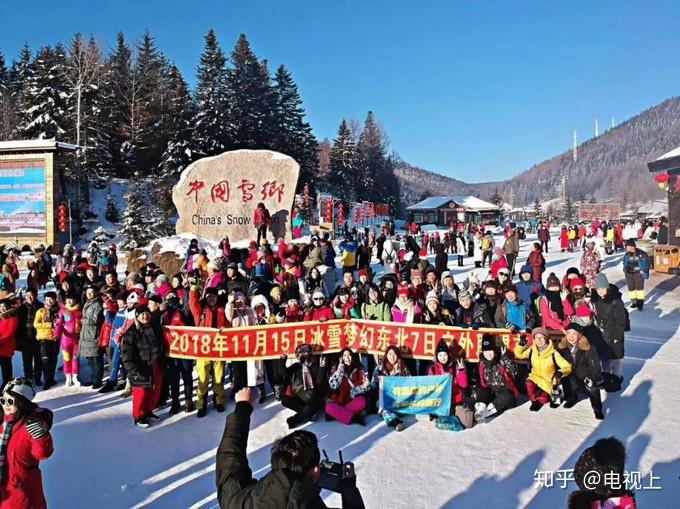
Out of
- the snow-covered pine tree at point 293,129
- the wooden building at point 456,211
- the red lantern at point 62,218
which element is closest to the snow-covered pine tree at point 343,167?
the snow-covered pine tree at point 293,129

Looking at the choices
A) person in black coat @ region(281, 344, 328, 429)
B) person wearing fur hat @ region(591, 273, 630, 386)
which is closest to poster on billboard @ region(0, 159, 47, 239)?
person in black coat @ region(281, 344, 328, 429)

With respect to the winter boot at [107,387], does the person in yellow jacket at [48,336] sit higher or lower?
higher

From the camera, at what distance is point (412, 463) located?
493 centimetres

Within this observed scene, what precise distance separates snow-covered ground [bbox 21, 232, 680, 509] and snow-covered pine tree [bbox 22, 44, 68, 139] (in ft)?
108

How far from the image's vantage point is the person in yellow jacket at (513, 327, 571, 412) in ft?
19.7

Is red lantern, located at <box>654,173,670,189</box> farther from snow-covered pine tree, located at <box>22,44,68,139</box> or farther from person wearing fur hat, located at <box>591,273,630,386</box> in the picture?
snow-covered pine tree, located at <box>22,44,68,139</box>

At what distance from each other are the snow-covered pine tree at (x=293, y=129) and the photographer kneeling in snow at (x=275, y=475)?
39.7 metres

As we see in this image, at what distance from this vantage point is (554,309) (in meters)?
7.50

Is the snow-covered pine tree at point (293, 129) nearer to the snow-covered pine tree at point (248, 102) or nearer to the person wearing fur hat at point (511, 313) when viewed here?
the snow-covered pine tree at point (248, 102)

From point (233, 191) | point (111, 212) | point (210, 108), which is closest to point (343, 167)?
point (210, 108)

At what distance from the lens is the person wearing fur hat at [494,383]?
19.6ft

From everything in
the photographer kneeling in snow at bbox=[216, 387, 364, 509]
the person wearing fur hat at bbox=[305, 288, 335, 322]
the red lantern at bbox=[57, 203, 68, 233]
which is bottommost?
the photographer kneeling in snow at bbox=[216, 387, 364, 509]

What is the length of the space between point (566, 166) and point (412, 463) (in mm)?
216812

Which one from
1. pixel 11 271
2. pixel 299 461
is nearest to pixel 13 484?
pixel 299 461
